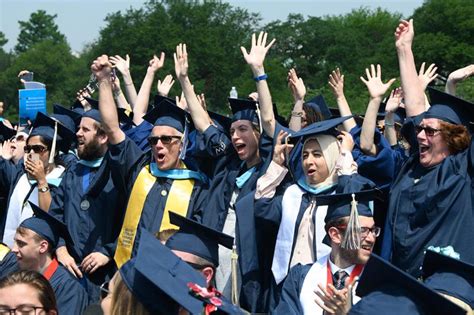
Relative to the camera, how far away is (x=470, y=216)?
6.57m

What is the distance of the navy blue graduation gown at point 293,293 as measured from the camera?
588 cm

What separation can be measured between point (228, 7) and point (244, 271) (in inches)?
3021

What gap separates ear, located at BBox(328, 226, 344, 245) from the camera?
239 inches

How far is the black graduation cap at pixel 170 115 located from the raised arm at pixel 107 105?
358mm

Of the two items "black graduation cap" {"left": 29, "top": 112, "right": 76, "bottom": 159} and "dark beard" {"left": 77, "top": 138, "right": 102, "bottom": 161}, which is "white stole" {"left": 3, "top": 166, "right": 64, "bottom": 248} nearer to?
"black graduation cap" {"left": 29, "top": 112, "right": 76, "bottom": 159}

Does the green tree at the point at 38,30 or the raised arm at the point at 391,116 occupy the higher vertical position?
the green tree at the point at 38,30

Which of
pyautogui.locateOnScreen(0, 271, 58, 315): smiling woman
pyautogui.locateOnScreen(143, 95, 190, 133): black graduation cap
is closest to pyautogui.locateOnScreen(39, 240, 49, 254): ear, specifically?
pyautogui.locateOnScreen(143, 95, 190, 133): black graduation cap

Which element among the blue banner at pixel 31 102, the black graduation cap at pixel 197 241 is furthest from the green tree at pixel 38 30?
the black graduation cap at pixel 197 241

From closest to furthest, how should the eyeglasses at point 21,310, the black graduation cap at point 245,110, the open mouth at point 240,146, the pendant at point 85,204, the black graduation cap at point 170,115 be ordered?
1. the eyeglasses at point 21,310
2. the open mouth at point 240,146
3. the black graduation cap at point 245,110
4. the black graduation cap at point 170,115
5. the pendant at point 85,204

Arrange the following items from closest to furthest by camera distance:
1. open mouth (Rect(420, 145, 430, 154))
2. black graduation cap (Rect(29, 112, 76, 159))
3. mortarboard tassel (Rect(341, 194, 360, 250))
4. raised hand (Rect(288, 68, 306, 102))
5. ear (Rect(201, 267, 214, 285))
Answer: ear (Rect(201, 267, 214, 285))
mortarboard tassel (Rect(341, 194, 360, 250))
open mouth (Rect(420, 145, 430, 154))
raised hand (Rect(288, 68, 306, 102))
black graduation cap (Rect(29, 112, 76, 159))

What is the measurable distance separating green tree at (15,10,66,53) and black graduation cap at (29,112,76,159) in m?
123

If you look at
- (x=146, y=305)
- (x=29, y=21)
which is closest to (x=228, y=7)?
(x=29, y=21)

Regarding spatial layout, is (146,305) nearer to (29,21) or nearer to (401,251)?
(401,251)

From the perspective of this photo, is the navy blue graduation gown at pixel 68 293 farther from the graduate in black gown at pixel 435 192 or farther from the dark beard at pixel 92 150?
the graduate in black gown at pixel 435 192
